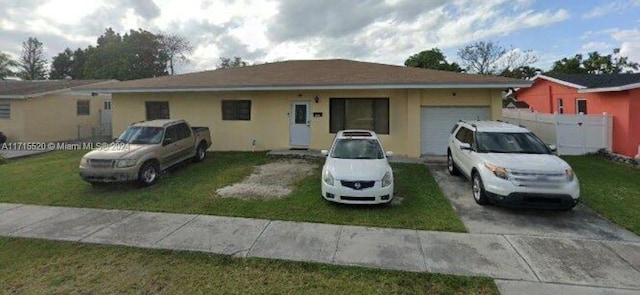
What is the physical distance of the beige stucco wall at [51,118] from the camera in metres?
16.8

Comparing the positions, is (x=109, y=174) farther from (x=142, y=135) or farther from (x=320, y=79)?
(x=320, y=79)

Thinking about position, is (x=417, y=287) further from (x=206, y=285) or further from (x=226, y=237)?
(x=226, y=237)

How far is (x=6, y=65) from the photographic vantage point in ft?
148

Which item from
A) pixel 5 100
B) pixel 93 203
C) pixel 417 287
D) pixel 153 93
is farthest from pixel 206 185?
pixel 5 100

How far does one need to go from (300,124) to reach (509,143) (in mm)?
7768

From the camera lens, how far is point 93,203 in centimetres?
713

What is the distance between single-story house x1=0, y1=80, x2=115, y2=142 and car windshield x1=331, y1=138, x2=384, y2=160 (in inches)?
557

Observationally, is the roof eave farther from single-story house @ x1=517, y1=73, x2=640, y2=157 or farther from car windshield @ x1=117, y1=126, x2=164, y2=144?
car windshield @ x1=117, y1=126, x2=164, y2=144

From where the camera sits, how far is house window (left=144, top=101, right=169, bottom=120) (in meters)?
14.2

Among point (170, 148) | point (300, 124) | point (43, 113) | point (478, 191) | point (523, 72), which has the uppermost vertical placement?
point (523, 72)

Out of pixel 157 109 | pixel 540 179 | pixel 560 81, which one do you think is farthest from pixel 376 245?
pixel 560 81

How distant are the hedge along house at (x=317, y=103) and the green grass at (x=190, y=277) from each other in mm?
8000

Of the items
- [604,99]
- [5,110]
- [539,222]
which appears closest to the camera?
[539,222]

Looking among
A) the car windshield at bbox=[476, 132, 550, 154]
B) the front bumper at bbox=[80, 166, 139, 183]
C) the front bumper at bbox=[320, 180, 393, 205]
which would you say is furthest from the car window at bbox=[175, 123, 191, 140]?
the car windshield at bbox=[476, 132, 550, 154]
